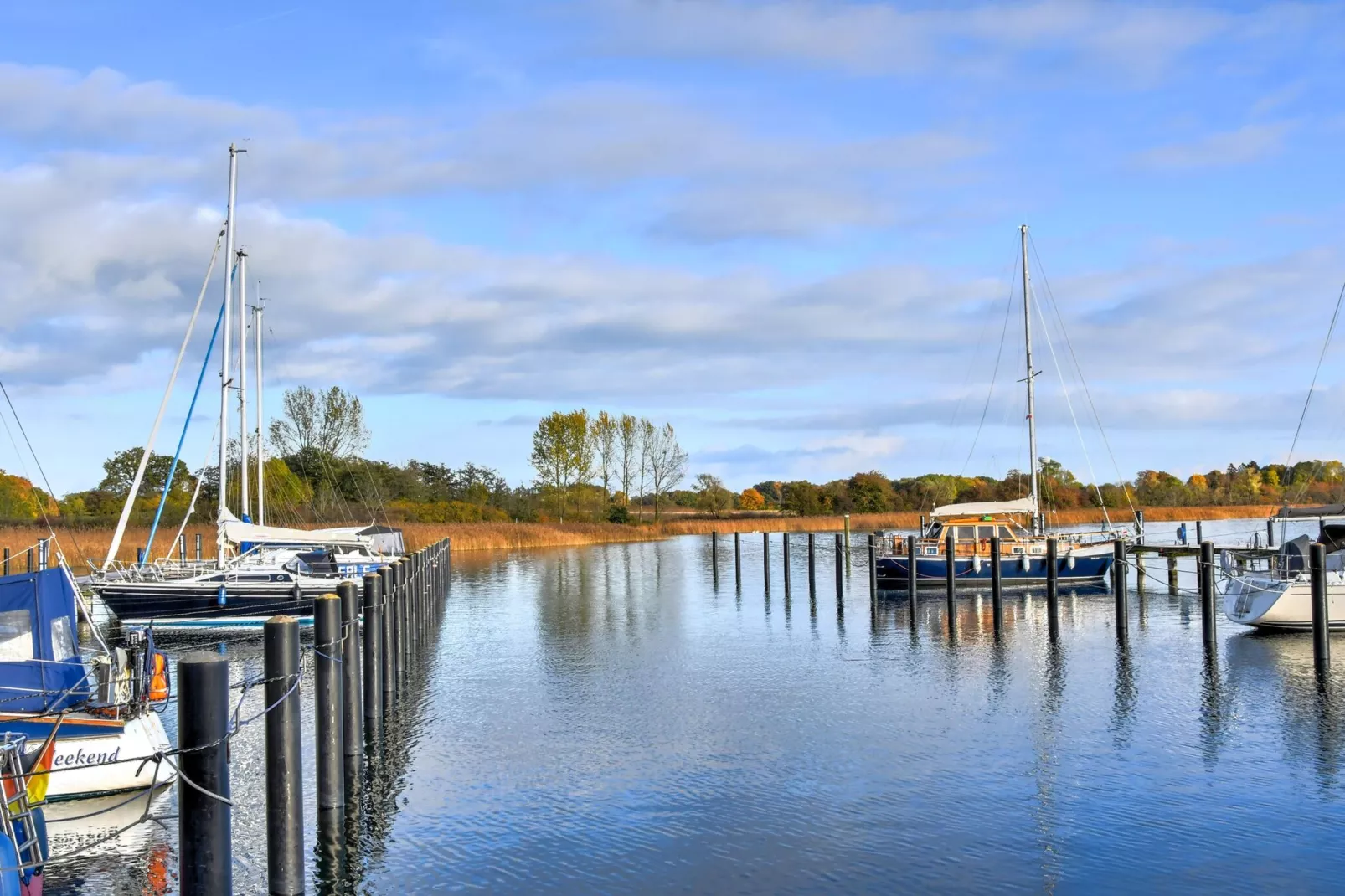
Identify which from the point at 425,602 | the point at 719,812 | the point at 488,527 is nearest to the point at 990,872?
the point at 719,812

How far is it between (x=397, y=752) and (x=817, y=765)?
5737 mm

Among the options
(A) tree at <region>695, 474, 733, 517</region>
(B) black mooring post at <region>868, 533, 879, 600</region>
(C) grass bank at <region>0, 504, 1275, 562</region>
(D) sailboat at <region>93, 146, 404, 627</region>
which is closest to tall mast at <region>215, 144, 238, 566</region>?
(D) sailboat at <region>93, 146, 404, 627</region>

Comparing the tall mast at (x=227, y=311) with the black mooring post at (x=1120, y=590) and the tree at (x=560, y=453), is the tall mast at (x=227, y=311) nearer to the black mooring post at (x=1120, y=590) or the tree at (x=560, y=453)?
the black mooring post at (x=1120, y=590)

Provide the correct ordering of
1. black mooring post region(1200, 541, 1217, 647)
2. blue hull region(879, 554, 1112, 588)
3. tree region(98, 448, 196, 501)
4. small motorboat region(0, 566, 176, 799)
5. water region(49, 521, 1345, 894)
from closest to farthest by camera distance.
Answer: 1. water region(49, 521, 1345, 894)
2. small motorboat region(0, 566, 176, 799)
3. black mooring post region(1200, 541, 1217, 647)
4. blue hull region(879, 554, 1112, 588)
5. tree region(98, 448, 196, 501)

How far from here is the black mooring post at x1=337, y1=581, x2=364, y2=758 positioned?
13.6 m

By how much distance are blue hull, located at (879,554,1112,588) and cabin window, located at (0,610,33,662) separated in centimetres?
2921

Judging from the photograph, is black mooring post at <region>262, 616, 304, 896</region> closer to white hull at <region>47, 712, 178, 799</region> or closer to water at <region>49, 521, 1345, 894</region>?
water at <region>49, 521, 1345, 894</region>

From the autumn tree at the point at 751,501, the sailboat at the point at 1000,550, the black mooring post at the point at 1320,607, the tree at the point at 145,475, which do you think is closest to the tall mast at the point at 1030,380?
the sailboat at the point at 1000,550

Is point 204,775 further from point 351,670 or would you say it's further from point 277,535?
point 277,535

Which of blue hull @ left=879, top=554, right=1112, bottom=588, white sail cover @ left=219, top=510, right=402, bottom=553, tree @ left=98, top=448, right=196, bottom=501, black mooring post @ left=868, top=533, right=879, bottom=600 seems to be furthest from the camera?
tree @ left=98, top=448, right=196, bottom=501

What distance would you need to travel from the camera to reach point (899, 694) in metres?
20.8

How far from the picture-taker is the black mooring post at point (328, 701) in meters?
12.4

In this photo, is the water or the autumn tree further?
the autumn tree

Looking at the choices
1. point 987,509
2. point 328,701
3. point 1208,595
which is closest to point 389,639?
point 328,701
